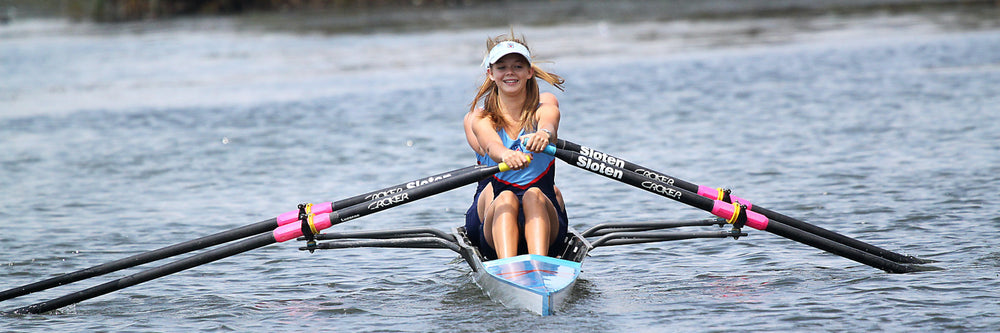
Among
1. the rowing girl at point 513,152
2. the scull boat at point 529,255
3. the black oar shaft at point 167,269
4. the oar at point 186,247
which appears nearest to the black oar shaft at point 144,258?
the oar at point 186,247

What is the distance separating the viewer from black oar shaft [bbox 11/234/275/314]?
24.6ft

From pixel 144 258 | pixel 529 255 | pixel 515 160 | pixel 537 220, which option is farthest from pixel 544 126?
pixel 144 258

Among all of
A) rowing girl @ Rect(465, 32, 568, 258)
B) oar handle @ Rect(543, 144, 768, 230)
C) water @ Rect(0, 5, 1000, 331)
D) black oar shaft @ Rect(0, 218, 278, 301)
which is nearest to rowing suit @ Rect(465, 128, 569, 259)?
rowing girl @ Rect(465, 32, 568, 258)

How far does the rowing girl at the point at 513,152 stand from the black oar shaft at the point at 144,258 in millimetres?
1576

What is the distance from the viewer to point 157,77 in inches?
1113

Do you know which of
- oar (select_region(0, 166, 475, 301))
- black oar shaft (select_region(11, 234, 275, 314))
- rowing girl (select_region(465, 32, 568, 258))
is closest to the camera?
rowing girl (select_region(465, 32, 568, 258))

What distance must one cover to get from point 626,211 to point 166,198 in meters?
5.36

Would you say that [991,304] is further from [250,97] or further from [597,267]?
[250,97]

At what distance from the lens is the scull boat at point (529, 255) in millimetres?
6941

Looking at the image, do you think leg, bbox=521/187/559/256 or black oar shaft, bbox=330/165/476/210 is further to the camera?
black oar shaft, bbox=330/165/476/210

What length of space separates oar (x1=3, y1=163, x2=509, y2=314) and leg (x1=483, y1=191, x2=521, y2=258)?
28 centimetres

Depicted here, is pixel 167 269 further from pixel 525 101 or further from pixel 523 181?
pixel 525 101

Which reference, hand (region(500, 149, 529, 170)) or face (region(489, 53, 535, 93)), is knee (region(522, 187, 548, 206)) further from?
face (region(489, 53, 535, 93))

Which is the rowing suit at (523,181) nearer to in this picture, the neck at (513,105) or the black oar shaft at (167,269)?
the neck at (513,105)
